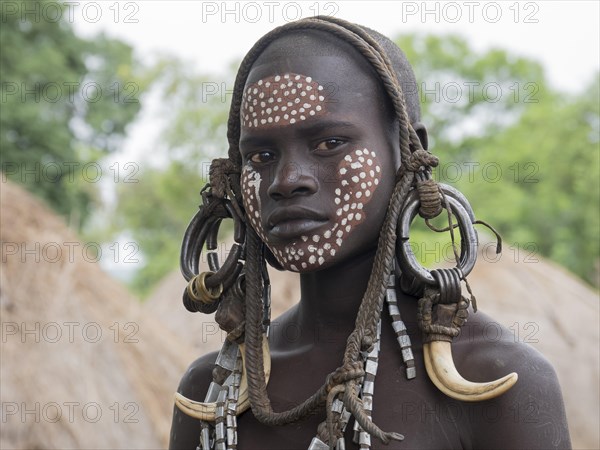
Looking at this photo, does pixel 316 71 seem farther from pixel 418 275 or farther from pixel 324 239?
pixel 418 275

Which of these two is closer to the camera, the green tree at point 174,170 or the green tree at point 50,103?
the green tree at point 50,103

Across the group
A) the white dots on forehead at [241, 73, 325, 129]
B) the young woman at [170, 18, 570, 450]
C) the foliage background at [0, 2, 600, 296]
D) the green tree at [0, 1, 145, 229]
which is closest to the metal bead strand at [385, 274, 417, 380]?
the young woman at [170, 18, 570, 450]

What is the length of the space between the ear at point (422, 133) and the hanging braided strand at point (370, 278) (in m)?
0.10

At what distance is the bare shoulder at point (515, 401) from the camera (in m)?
2.22

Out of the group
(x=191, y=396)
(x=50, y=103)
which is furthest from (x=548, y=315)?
(x=50, y=103)

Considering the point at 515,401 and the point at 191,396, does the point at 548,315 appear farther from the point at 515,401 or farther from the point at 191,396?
the point at 515,401

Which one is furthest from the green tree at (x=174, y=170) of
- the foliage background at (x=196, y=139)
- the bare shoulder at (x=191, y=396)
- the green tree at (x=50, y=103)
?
the bare shoulder at (x=191, y=396)

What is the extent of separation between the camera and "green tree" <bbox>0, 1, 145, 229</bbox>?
1509 centimetres

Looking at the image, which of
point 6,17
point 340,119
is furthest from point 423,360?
point 6,17

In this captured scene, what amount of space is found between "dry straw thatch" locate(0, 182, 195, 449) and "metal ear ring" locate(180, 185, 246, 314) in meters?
3.17

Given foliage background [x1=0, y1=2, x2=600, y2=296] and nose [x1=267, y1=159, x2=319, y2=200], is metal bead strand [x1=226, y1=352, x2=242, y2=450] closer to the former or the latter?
nose [x1=267, y1=159, x2=319, y2=200]

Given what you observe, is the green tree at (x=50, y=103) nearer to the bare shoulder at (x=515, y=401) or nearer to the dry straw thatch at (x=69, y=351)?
the dry straw thatch at (x=69, y=351)

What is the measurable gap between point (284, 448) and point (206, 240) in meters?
0.64

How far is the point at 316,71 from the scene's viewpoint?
2.37 meters
